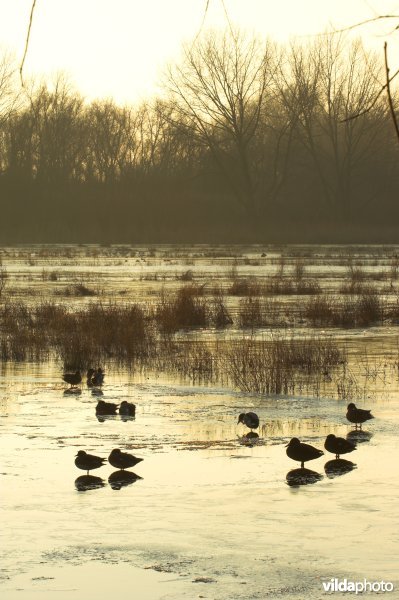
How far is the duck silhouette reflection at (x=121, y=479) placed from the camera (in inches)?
349

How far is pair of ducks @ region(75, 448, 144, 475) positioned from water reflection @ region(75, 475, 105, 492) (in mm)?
115

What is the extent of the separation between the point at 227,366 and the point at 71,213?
188ft

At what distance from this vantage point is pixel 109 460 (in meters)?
9.16

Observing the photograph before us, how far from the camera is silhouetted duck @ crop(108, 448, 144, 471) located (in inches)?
359

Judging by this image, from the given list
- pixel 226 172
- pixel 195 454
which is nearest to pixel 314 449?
pixel 195 454

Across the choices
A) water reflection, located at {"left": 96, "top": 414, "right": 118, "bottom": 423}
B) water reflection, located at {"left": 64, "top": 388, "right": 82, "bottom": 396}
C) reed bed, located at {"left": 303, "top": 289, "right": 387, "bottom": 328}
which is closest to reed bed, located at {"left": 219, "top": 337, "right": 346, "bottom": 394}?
water reflection, located at {"left": 64, "top": 388, "right": 82, "bottom": 396}

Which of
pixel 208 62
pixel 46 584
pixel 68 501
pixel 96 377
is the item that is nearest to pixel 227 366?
pixel 96 377

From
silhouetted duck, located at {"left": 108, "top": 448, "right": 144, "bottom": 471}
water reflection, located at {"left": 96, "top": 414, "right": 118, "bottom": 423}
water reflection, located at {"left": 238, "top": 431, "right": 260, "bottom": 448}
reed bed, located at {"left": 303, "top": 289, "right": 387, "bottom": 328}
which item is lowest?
water reflection, located at {"left": 96, "top": 414, "right": 118, "bottom": 423}

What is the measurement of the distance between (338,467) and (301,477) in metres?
0.45

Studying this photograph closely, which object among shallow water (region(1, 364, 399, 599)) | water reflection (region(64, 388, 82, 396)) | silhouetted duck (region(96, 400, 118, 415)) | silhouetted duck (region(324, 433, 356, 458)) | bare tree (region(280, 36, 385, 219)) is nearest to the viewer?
shallow water (region(1, 364, 399, 599))

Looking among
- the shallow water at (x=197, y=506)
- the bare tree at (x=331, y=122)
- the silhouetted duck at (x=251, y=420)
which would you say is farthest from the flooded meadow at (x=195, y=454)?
the bare tree at (x=331, y=122)

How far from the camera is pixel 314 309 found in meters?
23.2

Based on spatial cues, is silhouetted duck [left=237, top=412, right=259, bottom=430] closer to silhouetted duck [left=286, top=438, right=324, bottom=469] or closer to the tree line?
silhouetted duck [left=286, top=438, right=324, bottom=469]

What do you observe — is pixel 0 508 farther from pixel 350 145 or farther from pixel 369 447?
pixel 350 145
